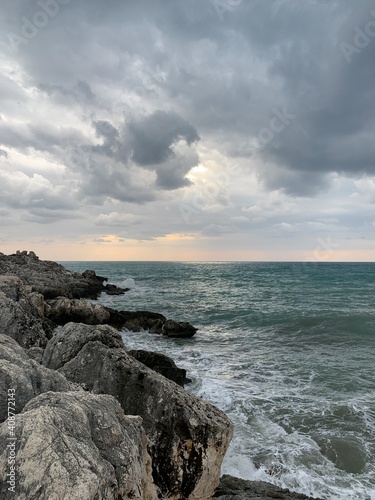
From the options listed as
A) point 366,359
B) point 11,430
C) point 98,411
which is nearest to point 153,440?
point 98,411

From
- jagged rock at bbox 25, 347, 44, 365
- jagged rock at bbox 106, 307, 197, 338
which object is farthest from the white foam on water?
jagged rock at bbox 25, 347, 44, 365

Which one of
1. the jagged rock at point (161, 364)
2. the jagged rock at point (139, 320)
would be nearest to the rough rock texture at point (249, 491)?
the jagged rock at point (161, 364)

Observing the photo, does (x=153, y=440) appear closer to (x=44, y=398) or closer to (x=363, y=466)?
(x=44, y=398)

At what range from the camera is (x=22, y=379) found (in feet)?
17.7

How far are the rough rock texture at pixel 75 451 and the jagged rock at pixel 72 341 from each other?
4139 mm

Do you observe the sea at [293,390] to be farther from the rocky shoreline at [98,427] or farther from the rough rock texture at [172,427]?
the rough rock texture at [172,427]

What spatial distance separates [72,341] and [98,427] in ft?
16.5

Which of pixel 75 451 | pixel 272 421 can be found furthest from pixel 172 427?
pixel 272 421

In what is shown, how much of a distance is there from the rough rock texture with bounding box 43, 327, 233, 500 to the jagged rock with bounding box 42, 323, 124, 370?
102 centimetres

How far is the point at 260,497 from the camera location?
7.71 metres

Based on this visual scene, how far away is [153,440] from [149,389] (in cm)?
102

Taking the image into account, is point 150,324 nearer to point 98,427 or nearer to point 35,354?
point 35,354

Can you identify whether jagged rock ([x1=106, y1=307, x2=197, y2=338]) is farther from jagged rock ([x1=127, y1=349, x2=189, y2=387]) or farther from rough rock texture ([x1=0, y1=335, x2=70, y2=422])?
rough rock texture ([x1=0, y1=335, x2=70, y2=422])

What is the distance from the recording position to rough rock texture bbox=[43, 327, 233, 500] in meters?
6.52
